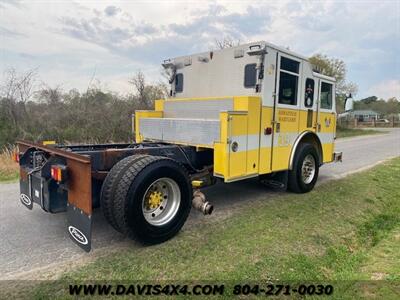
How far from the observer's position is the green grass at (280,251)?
328 cm

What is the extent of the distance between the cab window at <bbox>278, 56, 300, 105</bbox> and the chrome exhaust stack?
2393 mm

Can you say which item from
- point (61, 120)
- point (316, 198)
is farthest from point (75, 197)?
point (61, 120)

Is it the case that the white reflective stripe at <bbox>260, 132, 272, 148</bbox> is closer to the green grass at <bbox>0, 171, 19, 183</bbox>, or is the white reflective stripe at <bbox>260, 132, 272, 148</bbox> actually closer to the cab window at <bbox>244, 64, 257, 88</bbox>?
the cab window at <bbox>244, 64, 257, 88</bbox>

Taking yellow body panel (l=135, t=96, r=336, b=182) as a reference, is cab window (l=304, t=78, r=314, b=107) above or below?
above

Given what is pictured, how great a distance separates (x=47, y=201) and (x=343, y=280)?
3.59 metres

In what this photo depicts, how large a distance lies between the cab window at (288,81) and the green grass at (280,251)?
1.97 meters

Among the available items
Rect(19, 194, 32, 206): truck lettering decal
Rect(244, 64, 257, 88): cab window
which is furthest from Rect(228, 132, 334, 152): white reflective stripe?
Rect(19, 194, 32, 206): truck lettering decal

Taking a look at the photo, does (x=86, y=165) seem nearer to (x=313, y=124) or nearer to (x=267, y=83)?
(x=267, y=83)

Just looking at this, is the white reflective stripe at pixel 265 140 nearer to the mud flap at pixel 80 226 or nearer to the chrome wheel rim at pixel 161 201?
the chrome wheel rim at pixel 161 201

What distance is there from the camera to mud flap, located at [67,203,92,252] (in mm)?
3357

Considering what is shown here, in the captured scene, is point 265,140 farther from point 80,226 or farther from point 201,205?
point 80,226

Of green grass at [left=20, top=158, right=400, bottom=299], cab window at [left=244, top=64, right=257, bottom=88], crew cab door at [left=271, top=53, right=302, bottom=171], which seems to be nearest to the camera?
green grass at [left=20, top=158, right=400, bottom=299]

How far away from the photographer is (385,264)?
3.88 m

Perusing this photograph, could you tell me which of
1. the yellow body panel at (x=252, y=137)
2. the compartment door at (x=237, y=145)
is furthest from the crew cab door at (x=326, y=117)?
the compartment door at (x=237, y=145)
